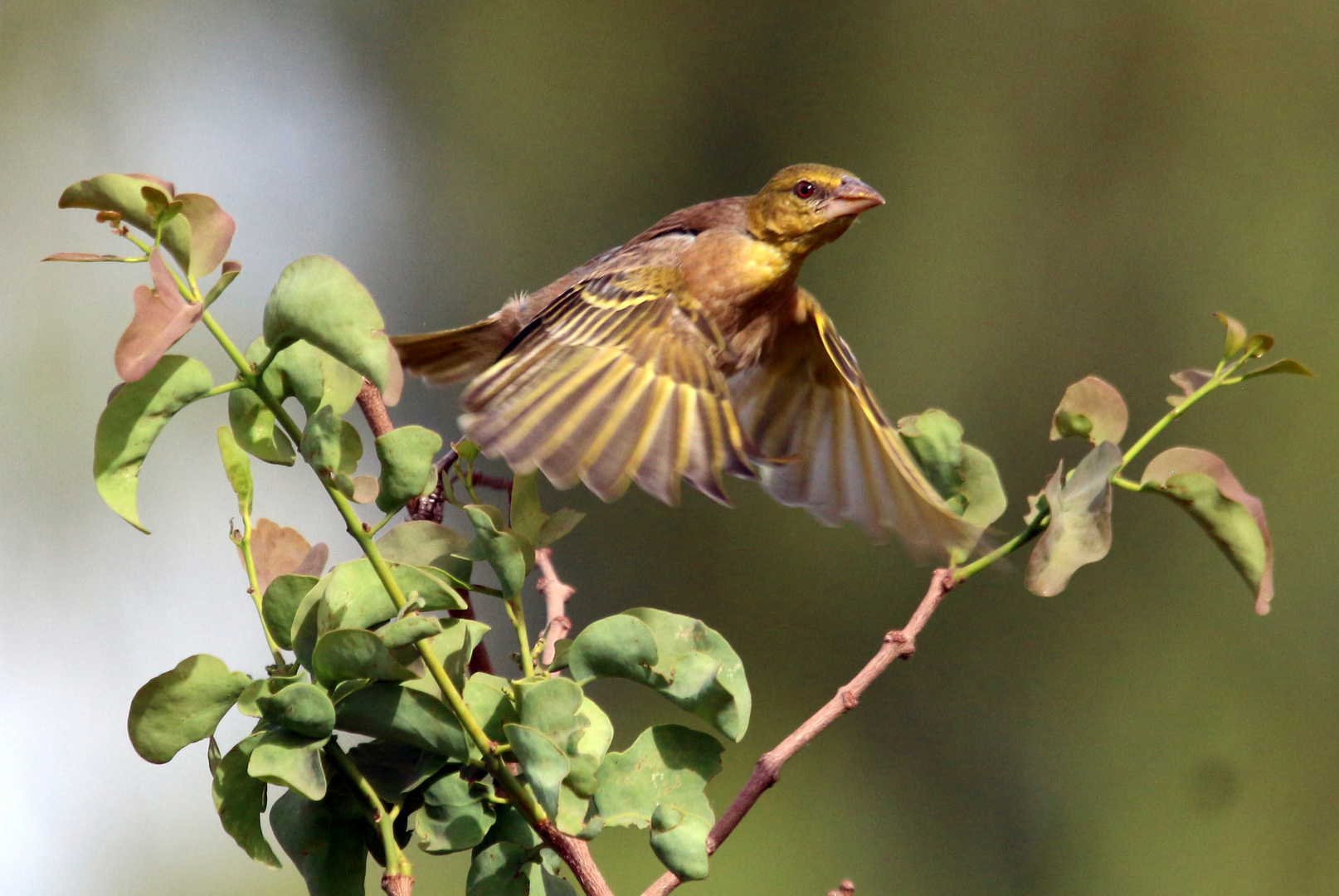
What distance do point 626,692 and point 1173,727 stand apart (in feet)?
4.50

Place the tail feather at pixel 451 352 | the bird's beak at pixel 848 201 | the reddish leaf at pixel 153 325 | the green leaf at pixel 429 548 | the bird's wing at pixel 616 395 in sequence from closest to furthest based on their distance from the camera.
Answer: the reddish leaf at pixel 153 325, the green leaf at pixel 429 548, the bird's wing at pixel 616 395, the tail feather at pixel 451 352, the bird's beak at pixel 848 201

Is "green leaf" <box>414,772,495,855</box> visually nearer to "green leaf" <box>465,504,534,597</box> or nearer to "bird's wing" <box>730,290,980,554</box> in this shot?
"green leaf" <box>465,504,534,597</box>

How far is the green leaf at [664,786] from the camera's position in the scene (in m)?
0.40

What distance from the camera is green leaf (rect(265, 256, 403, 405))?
374mm

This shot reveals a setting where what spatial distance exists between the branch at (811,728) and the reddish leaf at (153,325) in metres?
0.26

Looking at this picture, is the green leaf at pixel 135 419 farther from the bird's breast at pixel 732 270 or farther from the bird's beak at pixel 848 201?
the bird's beak at pixel 848 201

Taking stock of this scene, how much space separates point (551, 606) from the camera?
0.58m

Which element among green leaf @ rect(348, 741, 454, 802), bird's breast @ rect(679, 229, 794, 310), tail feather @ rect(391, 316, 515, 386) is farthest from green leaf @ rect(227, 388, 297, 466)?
bird's breast @ rect(679, 229, 794, 310)

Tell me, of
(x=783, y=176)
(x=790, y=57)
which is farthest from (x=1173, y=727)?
(x=790, y=57)

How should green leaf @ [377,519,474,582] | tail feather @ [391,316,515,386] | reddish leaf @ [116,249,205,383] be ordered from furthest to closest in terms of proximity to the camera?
1. tail feather @ [391,316,515,386]
2. green leaf @ [377,519,474,582]
3. reddish leaf @ [116,249,205,383]

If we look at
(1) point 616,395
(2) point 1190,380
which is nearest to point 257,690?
(2) point 1190,380

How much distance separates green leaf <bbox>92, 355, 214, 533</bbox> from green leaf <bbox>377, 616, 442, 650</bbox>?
0.09 meters

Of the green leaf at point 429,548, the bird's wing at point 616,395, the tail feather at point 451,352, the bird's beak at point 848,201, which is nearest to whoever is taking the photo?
the green leaf at point 429,548

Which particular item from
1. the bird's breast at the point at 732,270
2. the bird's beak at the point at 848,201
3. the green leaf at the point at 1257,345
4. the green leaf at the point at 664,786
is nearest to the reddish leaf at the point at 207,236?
the green leaf at the point at 664,786
